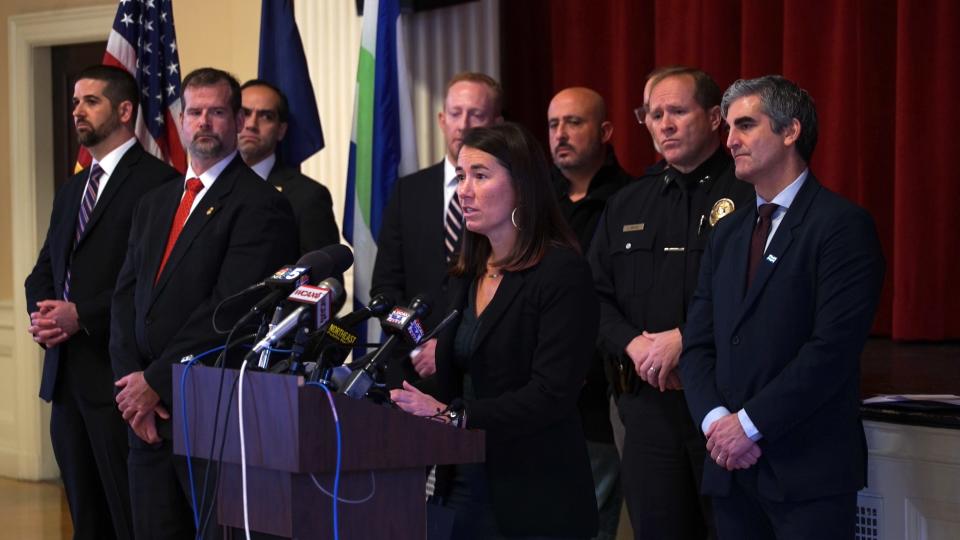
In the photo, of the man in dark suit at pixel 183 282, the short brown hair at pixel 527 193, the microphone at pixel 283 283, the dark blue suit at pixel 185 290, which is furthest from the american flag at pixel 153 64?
the microphone at pixel 283 283

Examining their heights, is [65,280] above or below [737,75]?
below

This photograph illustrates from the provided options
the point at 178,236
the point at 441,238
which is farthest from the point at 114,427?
the point at 441,238

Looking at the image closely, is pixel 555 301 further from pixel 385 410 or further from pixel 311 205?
pixel 311 205

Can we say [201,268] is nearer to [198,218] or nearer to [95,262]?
[198,218]

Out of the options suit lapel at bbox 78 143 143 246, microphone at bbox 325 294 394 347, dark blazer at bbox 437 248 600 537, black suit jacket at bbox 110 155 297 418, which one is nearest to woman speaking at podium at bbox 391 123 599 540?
dark blazer at bbox 437 248 600 537

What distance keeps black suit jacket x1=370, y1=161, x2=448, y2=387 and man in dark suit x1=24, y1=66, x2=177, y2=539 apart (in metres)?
0.87

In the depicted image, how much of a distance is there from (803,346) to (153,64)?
3487mm

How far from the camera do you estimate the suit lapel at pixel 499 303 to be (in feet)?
9.90

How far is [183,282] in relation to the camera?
3.79 m

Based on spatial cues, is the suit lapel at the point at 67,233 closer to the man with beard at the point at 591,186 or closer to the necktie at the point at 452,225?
the necktie at the point at 452,225

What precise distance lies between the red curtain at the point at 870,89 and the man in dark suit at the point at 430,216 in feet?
4.19

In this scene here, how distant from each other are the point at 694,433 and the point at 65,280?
7.34 ft

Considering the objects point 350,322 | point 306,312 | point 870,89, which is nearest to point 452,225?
point 870,89

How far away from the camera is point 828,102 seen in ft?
16.6
